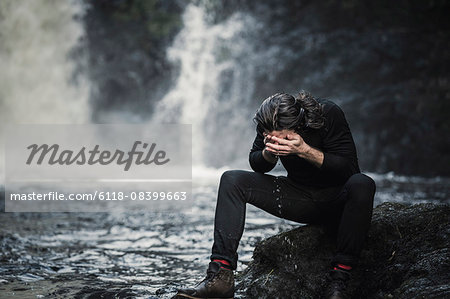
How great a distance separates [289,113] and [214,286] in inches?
44.5

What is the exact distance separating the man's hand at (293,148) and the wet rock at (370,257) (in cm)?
61

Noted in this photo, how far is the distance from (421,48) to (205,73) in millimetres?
10982

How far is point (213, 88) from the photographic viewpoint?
25.8 m

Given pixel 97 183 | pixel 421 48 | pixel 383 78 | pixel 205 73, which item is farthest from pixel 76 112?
pixel 421 48

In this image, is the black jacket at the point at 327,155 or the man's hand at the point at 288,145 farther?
the black jacket at the point at 327,155

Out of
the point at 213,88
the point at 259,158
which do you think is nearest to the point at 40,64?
the point at 213,88

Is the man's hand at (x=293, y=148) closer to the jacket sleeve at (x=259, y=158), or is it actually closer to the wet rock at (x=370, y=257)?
the jacket sleeve at (x=259, y=158)

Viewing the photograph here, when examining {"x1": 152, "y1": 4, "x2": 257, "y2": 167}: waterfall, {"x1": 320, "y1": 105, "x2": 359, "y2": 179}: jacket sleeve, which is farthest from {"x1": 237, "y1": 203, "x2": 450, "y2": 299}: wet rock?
{"x1": 152, "y1": 4, "x2": 257, "y2": 167}: waterfall

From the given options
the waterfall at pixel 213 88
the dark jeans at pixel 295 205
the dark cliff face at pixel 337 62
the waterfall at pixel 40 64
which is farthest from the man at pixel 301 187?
the waterfall at pixel 40 64

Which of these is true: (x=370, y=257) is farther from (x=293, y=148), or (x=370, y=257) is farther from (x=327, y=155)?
(x=293, y=148)

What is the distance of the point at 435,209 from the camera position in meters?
3.34

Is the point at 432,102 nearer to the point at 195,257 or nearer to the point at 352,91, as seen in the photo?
the point at 352,91

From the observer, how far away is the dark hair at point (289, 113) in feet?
9.61

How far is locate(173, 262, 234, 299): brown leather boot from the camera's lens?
9.40ft
